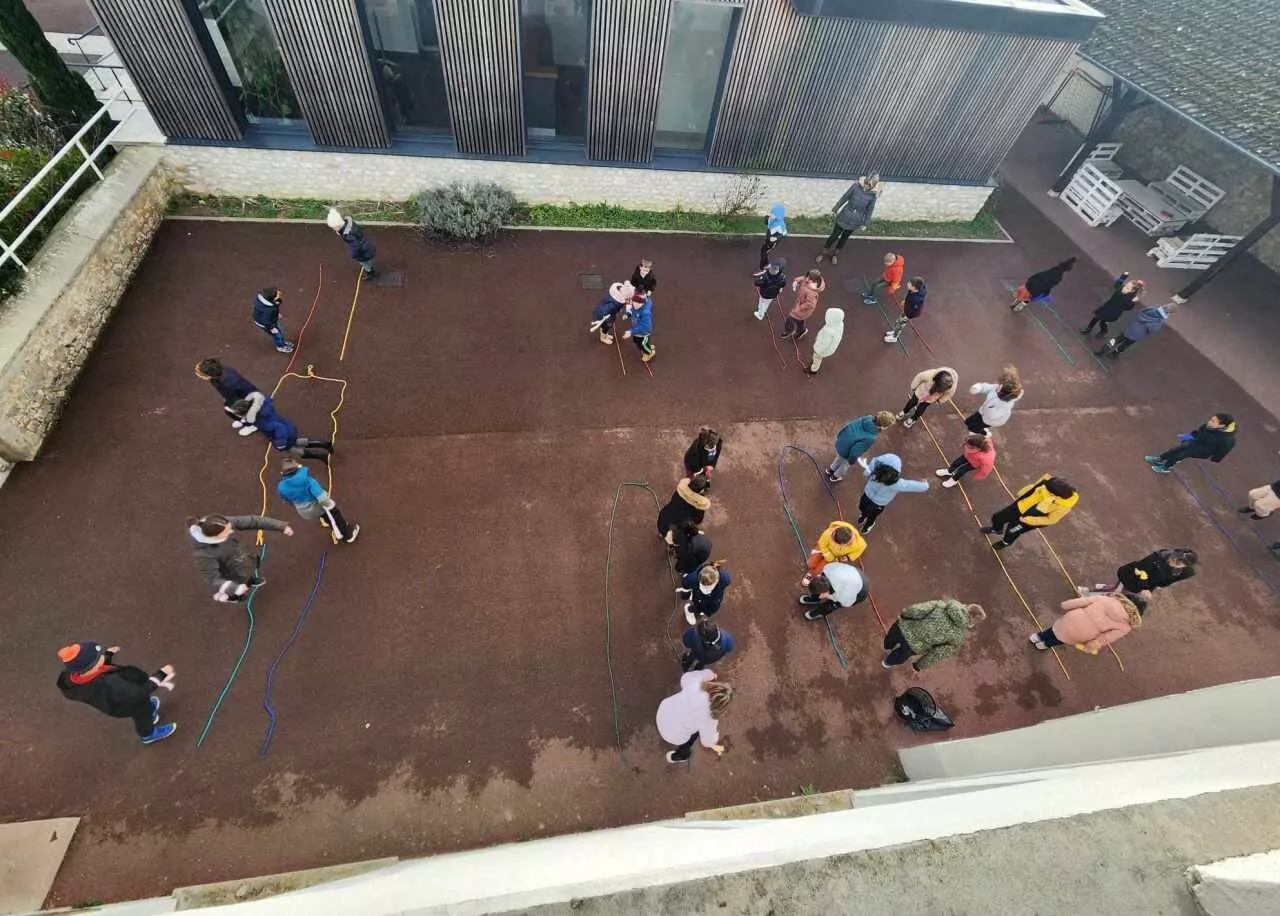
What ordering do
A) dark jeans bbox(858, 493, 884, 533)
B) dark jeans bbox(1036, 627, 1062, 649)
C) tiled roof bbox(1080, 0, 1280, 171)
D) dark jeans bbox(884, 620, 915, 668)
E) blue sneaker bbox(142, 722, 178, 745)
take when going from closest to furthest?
blue sneaker bbox(142, 722, 178, 745)
dark jeans bbox(884, 620, 915, 668)
dark jeans bbox(1036, 627, 1062, 649)
dark jeans bbox(858, 493, 884, 533)
tiled roof bbox(1080, 0, 1280, 171)

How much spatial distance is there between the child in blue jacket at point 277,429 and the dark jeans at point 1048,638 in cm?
933

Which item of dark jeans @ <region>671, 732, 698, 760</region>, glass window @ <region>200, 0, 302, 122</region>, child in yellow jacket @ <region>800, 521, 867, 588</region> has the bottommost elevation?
dark jeans @ <region>671, 732, 698, 760</region>

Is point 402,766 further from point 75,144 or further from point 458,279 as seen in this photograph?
point 75,144

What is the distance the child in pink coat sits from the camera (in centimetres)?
621

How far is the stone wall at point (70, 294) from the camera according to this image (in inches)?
282

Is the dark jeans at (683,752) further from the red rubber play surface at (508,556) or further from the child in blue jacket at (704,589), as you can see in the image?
the child in blue jacket at (704,589)

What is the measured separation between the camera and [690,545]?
6465 millimetres

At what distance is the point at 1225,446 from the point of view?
8.43 m

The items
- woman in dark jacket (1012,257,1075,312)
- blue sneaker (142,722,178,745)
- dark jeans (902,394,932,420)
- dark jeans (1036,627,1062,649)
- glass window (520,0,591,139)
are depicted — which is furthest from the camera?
woman in dark jacket (1012,257,1075,312)

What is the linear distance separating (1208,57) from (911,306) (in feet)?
30.1

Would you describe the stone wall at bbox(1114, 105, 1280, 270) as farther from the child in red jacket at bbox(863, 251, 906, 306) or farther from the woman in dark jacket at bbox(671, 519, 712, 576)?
the woman in dark jacket at bbox(671, 519, 712, 576)

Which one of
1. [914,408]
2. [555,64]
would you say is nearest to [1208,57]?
[914,408]

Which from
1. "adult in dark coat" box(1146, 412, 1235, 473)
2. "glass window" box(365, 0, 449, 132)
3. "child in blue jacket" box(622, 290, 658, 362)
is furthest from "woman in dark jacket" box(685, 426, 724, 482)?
"glass window" box(365, 0, 449, 132)

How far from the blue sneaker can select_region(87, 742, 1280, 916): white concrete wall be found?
321 cm
